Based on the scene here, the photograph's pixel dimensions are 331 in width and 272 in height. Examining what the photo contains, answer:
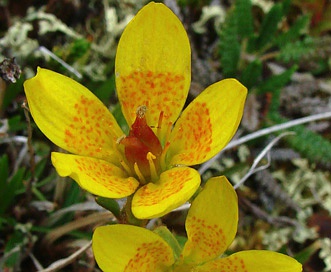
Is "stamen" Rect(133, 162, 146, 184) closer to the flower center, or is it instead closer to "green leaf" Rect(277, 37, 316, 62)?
the flower center

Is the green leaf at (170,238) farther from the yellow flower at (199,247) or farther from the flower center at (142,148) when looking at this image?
the flower center at (142,148)

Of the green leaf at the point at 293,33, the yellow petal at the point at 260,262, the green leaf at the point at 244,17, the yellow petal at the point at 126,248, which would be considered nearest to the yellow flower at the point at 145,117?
the yellow petal at the point at 126,248

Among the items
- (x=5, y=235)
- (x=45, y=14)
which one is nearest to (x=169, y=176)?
(x=5, y=235)

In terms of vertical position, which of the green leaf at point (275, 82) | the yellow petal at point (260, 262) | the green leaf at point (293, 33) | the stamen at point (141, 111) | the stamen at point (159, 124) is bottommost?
the green leaf at point (275, 82)

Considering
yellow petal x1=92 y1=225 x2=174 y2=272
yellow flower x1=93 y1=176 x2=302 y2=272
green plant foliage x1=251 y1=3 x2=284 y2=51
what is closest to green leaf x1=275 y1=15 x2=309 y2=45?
green plant foliage x1=251 y1=3 x2=284 y2=51

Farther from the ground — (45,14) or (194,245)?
(45,14)

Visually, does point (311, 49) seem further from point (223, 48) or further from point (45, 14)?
point (45, 14)

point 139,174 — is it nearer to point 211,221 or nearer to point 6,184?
point 211,221

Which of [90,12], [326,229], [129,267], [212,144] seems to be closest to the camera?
[129,267]
